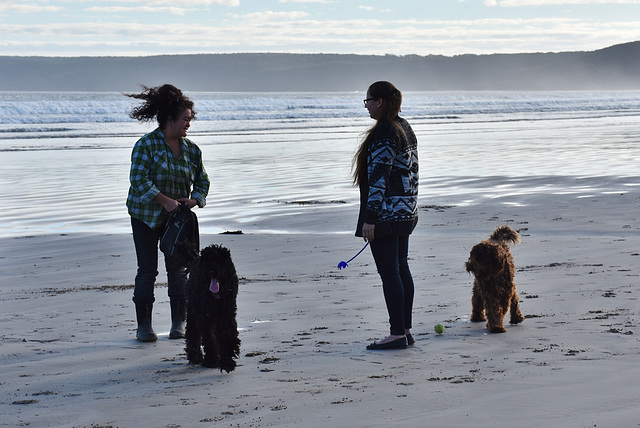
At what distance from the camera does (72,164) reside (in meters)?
21.0

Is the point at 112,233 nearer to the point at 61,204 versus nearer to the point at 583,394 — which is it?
the point at 61,204

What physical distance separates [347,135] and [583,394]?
97.8ft

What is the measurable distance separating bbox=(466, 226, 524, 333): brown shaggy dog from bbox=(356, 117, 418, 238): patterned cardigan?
32.4 inches

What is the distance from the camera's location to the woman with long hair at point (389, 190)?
5.45 m

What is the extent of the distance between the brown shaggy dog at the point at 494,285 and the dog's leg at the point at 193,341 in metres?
2.13

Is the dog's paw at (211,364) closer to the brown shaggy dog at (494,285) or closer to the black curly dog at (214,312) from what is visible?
the black curly dog at (214,312)

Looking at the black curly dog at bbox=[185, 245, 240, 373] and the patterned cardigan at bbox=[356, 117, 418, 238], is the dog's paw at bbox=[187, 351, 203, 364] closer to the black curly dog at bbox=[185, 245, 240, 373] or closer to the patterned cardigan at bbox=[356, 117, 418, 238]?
the black curly dog at bbox=[185, 245, 240, 373]

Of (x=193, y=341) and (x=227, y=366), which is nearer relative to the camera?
(x=227, y=366)

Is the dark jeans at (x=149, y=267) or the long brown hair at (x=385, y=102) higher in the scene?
the long brown hair at (x=385, y=102)

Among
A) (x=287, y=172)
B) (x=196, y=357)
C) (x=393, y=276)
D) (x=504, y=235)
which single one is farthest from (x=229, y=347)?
(x=287, y=172)

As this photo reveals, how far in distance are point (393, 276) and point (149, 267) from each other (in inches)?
72.4

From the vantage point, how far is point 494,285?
6188 millimetres

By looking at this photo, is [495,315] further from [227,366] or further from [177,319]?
[177,319]

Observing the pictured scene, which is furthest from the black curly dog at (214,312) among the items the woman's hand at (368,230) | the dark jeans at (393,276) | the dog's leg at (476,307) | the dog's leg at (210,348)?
the dog's leg at (476,307)
